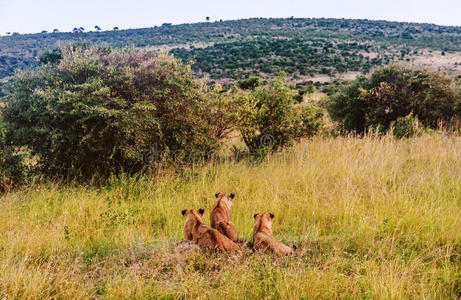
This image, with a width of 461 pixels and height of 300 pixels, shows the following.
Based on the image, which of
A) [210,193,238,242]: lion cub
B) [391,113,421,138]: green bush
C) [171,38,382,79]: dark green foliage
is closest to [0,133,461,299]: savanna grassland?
[210,193,238,242]: lion cub

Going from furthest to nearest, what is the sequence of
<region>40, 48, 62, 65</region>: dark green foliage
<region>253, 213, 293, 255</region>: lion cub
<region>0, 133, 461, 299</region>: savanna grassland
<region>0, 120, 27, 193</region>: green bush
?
<region>40, 48, 62, 65</region>: dark green foliage, <region>0, 120, 27, 193</region>: green bush, <region>253, 213, 293, 255</region>: lion cub, <region>0, 133, 461, 299</region>: savanna grassland

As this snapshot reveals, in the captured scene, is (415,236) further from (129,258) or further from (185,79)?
(185,79)

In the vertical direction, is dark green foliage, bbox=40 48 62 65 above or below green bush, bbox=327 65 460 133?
above

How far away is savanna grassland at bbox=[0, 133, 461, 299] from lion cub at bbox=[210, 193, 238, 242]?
0.23 metres

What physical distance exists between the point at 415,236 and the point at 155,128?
212 inches

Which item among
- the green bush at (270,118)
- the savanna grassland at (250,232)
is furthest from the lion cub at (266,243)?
the green bush at (270,118)

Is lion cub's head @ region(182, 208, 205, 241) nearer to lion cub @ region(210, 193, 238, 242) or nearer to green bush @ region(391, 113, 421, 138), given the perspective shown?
lion cub @ region(210, 193, 238, 242)

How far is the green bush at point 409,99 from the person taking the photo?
35.4 feet

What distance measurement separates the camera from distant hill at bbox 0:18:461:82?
4441 cm

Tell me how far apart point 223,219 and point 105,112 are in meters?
3.50

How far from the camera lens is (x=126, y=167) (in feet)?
23.0

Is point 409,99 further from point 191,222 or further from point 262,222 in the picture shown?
point 191,222

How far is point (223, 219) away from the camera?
4.21m

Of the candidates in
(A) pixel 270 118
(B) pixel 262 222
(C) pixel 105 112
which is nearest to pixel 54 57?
(C) pixel 105 112
